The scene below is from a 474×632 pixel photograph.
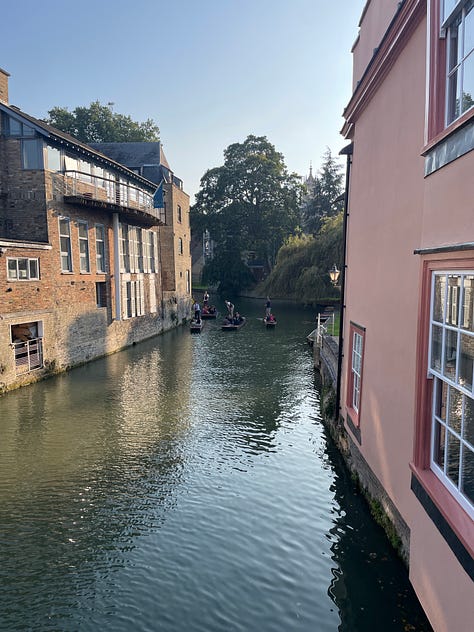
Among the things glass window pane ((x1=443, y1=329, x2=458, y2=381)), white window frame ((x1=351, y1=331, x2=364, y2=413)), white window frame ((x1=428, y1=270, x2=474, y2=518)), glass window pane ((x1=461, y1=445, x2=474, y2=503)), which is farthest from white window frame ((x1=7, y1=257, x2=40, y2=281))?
glass window pane ((x1=461, y1=445, x2=474, y2=503))

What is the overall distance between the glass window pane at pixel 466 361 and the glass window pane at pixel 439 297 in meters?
0.51

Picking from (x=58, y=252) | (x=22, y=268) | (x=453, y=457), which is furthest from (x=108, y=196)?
(x=453, y=457)

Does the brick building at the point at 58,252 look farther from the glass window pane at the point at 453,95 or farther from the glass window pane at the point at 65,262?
the glass window pane at the point at 453,95

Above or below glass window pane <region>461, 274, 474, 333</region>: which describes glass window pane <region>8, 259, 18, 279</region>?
above

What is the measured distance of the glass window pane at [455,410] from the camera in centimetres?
435

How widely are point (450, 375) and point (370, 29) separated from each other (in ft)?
24.1

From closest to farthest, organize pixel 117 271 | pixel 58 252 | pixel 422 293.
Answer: pixel 422 293, pixel 58 252, pixel 117 271

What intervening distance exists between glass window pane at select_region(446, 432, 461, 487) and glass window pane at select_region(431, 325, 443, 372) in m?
0.69

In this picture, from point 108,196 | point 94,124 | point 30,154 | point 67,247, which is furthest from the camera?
point 94,124

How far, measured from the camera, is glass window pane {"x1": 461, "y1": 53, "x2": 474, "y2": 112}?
4.04 m

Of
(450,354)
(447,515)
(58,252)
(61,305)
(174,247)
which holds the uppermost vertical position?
(174,247)

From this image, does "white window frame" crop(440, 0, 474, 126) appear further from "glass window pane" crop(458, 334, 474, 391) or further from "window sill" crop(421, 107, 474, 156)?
"glass window pane" crop(458, 334, 474, 391)

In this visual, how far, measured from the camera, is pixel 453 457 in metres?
4.50

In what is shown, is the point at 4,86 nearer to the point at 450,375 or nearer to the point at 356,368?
the point at 356,368
